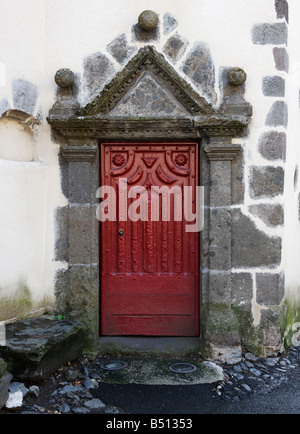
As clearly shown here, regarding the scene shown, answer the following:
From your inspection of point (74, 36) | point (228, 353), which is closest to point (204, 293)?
point (228, 353)

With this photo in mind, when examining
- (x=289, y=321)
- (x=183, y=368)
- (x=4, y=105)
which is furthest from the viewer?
(x=289, y=321)

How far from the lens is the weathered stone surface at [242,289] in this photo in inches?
161

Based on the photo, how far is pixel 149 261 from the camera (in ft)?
13.8

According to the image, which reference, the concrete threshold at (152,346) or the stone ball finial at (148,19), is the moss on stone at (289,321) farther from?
the stone ball finial at (148,19)

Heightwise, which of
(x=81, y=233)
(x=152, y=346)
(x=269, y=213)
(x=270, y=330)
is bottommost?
(x=152, y=346)

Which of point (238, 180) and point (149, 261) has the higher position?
point (238, 180)

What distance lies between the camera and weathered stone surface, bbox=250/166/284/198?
4.03 meters

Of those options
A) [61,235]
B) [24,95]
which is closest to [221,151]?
[61,235]

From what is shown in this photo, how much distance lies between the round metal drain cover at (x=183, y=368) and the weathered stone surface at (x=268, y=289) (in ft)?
2.69

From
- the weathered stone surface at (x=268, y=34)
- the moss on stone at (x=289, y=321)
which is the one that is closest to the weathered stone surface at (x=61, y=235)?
the moss on stone at (x=289, y=321)

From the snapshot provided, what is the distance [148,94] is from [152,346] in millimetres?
2233

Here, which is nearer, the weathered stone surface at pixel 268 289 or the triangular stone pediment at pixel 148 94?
the triangular stone pediment at pixel 148 94

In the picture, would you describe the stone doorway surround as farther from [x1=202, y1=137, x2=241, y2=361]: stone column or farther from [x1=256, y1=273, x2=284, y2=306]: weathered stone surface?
[x1=256, y1=273, x2=284, y2=306]: weathered stone surface

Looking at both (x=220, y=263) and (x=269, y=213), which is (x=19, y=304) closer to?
(x=220, y=263)
